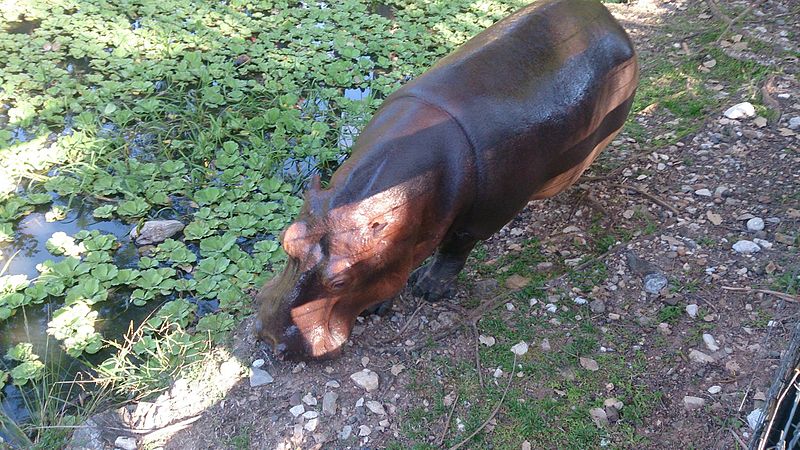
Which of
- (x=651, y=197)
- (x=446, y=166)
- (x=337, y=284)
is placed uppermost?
(x=446, y=166)

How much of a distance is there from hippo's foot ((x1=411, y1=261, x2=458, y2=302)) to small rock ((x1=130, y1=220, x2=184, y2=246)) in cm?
151

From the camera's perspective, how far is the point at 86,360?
3338 mm

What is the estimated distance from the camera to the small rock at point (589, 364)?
3201 millimetres

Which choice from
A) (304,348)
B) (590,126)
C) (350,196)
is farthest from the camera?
(590,126)

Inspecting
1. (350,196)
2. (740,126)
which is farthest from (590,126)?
(740,126)

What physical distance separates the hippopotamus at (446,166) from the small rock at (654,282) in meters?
0.73

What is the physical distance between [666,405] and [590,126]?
137 centimetres

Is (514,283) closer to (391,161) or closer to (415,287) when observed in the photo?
(415,287)

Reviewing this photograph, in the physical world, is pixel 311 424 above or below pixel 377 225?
below

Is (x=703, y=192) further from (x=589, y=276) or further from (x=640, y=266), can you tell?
(x=589, y=276)

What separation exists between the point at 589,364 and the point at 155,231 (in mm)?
2551

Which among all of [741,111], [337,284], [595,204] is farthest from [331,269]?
[741,111]

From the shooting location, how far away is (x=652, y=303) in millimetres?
3457

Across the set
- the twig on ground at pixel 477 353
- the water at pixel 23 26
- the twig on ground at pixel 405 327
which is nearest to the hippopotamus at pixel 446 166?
the twig on ground at pixel 405 327
